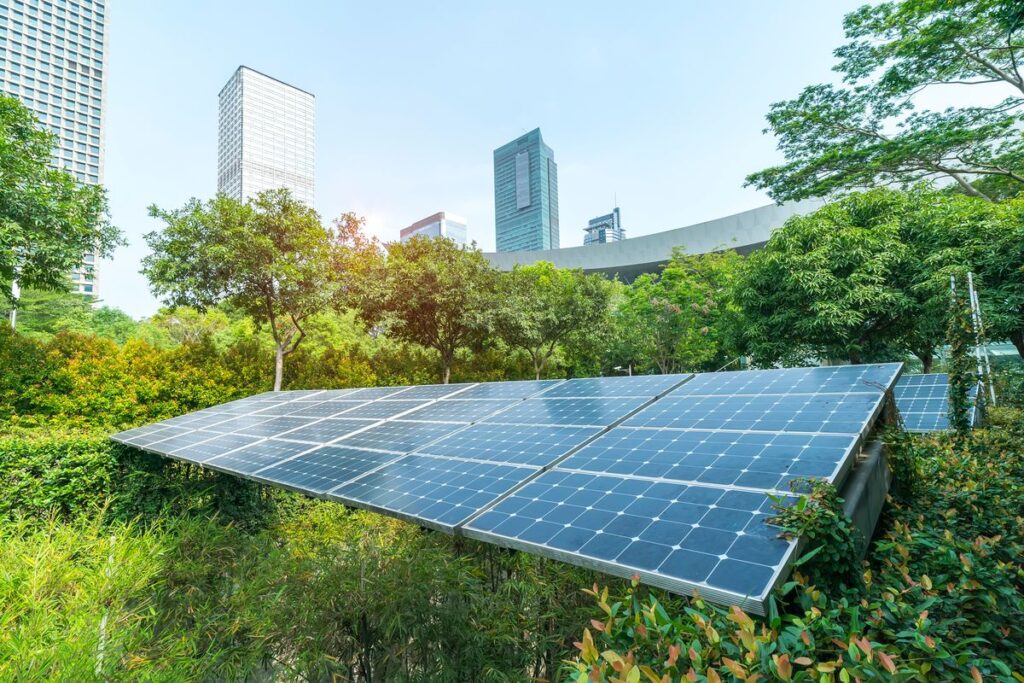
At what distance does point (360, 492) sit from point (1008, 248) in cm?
1921

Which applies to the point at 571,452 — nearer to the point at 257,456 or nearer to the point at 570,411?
the point at 570,411

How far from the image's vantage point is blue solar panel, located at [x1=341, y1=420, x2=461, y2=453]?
5.46 metres

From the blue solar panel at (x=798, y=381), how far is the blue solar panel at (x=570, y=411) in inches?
31.6

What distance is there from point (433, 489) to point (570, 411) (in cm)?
243

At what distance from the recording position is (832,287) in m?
15.8

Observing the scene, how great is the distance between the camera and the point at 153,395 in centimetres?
1314

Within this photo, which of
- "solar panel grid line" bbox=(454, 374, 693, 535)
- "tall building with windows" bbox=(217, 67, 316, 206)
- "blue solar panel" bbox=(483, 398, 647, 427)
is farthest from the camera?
"tall building with windows" bbox=(217, 67, 316, 206)

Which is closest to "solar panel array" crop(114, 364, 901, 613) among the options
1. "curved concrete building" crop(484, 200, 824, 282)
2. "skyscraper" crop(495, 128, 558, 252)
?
"curved concrete building" crop(484, 200, 824, 282)

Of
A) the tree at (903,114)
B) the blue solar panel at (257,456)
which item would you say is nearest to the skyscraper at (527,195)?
the tree at (903,114)

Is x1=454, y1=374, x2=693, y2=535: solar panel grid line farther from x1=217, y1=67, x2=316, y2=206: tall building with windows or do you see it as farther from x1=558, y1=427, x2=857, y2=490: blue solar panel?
x1=217, y1=67, x2=316, y2=206: tall building with windows

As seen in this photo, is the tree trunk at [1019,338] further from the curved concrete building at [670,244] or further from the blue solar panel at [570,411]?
the curved concrete building at [670,244]

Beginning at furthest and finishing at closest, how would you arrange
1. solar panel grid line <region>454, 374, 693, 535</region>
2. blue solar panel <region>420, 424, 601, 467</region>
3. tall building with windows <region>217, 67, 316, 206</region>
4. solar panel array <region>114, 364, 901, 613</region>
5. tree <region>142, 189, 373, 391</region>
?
tall building with windows <region>217, 67, 316, 206</region>, tree <region>142, 189, 373, 391</region>, blue solar panel <region>420, 424, 601, 467</region>, solar panel grid line <region>454, 374, 693, 535</region>, solar panel array <region>114, 364, 901, 613</region>

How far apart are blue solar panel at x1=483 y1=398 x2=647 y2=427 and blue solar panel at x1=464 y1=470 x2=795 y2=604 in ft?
5.45

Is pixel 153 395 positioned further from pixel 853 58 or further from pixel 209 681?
pixel 853 58
